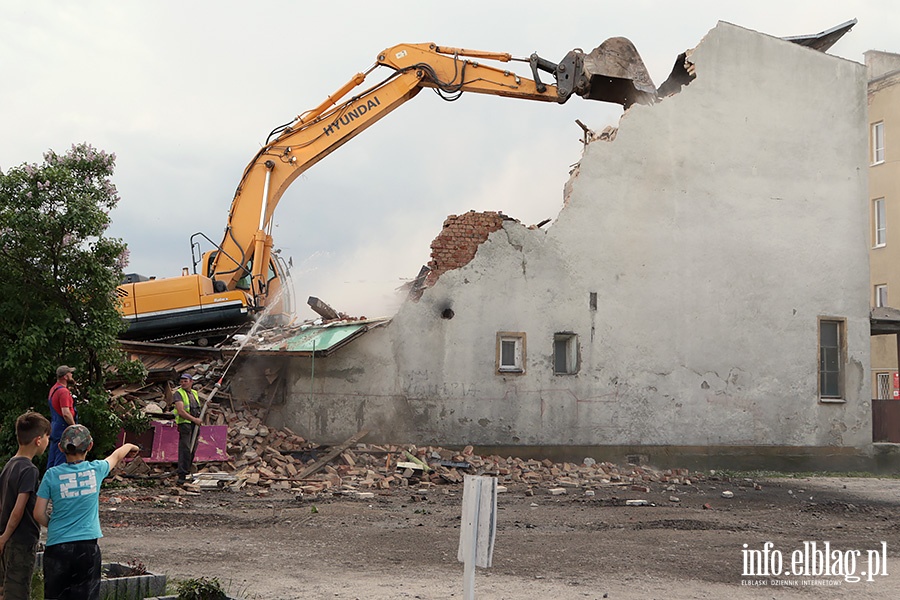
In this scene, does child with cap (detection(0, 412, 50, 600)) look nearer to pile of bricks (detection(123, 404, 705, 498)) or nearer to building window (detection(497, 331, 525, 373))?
pile of bricks (detection(123, 404, 705, 498))

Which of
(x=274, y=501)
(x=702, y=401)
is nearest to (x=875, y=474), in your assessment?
(x=702, y=401)

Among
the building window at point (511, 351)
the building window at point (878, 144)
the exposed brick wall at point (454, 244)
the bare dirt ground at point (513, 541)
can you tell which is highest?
the building window at point (878, 144)

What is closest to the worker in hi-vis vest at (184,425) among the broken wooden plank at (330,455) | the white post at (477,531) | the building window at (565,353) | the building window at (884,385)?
the broken wooden plank at (330,455)

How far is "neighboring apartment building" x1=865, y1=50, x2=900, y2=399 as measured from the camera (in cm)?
3162

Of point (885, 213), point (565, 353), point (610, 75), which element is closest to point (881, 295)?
point (885, 213)

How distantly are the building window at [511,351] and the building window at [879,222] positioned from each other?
20.5 meters

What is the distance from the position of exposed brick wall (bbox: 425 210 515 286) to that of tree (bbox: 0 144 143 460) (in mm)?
5744

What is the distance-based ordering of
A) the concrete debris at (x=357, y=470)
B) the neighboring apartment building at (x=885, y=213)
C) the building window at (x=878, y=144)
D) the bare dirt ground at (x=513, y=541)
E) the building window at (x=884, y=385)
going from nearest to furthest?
the bare dirt ground at (x=513, y=541) → the concrete debris at (x=357, y=470) → the building window at (x=884, y=385) → the neighboring apartment building at (x=885, y=213) → the building window at (x=878, y=144)

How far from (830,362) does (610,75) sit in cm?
776

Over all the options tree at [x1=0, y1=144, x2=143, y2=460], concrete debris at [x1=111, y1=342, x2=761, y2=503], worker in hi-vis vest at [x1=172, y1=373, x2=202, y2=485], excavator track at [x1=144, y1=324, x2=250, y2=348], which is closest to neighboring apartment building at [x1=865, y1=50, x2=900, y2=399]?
concrete debris at [x1=111, y1=342, x2=761, y2=503]

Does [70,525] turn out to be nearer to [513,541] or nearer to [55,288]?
[513,541]

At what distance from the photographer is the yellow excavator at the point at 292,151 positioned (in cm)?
1680

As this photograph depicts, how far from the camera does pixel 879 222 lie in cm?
3269

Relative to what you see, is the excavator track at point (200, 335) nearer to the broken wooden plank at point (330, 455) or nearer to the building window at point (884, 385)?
the broken wooden plank at point (330, 455)
